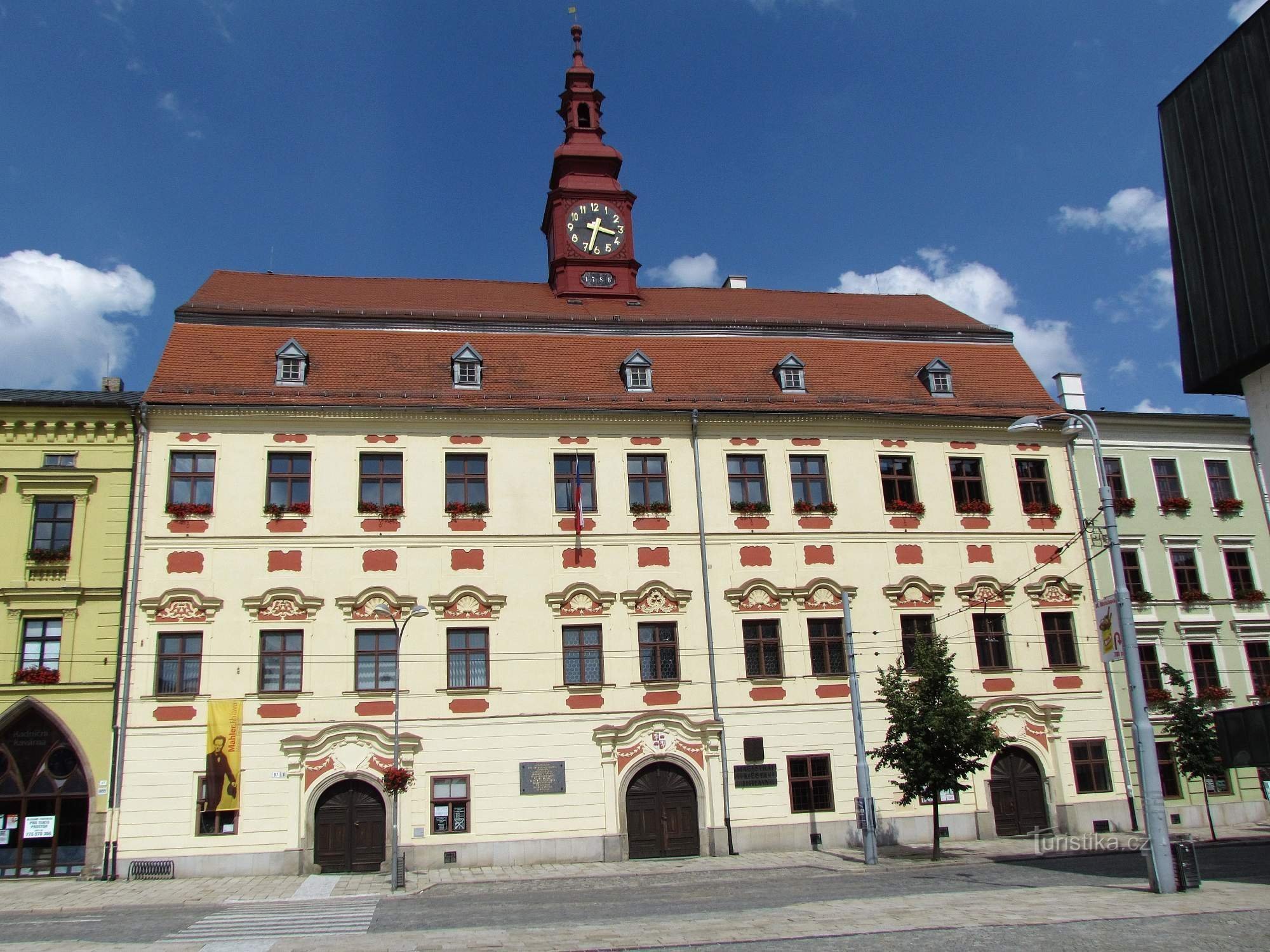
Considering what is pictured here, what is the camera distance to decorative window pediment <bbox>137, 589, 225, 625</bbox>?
94.1ft

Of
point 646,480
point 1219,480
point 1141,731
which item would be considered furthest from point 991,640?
point 1141,731

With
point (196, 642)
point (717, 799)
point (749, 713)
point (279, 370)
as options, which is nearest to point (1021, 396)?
point (749, 713)

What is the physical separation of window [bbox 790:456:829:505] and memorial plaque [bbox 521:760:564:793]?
10.8m

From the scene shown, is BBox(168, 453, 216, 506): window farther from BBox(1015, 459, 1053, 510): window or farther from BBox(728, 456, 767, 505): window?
BBox(1015, 459, 1053, 510): window

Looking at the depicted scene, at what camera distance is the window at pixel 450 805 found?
93.3ft

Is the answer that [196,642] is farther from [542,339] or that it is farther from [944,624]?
[944,624]

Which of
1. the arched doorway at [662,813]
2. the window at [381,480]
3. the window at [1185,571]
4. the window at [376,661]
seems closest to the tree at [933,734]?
the arched doorway at [662,813]

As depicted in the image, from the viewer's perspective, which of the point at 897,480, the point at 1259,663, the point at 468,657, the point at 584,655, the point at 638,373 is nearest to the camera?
Answer: the point at 468,657

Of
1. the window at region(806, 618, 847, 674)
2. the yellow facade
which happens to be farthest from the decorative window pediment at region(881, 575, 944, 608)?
the window at region(806, 618, 847, 674)

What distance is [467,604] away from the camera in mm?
30062

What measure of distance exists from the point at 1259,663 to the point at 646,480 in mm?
20608

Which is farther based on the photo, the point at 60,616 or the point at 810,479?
the point at 810,479

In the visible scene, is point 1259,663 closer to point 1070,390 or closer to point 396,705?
point 1070,390

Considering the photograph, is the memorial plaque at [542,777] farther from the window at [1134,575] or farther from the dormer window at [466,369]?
the window at [1134,575]
